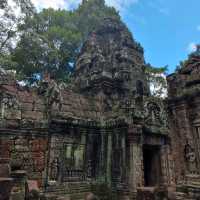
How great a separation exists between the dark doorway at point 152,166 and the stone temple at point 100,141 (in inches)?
1.6

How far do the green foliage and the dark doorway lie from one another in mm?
10062

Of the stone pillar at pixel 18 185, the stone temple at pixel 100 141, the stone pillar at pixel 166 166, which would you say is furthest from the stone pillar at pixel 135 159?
the stone pillar at pixel 18 185

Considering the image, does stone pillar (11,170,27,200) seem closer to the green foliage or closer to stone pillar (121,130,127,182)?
stone pillar (121,130,127,182)

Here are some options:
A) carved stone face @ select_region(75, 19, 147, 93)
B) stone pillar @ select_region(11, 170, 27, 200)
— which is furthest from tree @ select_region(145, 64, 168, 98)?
stone pillar @ select_region(11, 170, 27, 200)

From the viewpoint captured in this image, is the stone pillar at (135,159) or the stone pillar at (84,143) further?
the stone pillar at (84,143)

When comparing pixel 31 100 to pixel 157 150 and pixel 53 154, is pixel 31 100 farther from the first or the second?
pixel 157 150

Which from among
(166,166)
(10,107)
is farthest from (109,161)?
(10,107)

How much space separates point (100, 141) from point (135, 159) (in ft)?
5.59

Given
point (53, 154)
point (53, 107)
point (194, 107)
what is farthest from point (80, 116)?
point (194, 107)

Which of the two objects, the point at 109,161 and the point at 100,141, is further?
the point at 100,141

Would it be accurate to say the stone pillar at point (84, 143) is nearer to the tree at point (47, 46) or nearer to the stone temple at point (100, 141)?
the stone temple at point (100, 141)

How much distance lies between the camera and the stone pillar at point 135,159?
7012 mm

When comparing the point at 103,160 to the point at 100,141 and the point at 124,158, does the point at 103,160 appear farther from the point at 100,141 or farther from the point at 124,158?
the point at 124,158

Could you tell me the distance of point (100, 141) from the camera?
27.4 feet
